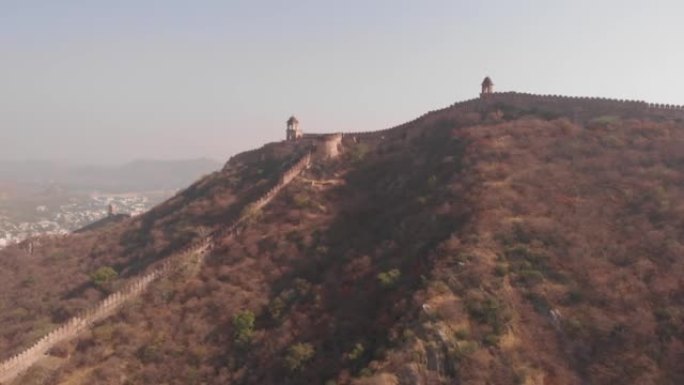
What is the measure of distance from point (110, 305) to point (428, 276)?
18033 millimetres

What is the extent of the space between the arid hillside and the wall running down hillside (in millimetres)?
535

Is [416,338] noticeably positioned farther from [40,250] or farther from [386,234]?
[40,250]

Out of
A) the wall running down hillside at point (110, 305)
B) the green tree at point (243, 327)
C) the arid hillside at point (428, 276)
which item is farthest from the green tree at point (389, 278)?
the wall running down hillside at point (110, 305)


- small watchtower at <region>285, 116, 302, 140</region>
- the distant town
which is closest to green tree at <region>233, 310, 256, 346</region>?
small watchtower at <region>285, 116, 302, 140</region>

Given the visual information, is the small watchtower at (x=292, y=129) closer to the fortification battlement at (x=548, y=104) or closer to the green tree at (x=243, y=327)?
the fortification battlement at (x=548, y=104)

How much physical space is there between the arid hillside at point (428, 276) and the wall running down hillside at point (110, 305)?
0.54 meters

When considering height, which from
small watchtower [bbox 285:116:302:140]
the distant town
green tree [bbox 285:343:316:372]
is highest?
small watchtower [bbox 285:116:302:140]

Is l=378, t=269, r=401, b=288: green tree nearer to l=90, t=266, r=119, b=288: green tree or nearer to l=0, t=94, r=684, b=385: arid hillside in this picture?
l=0, t=94, r=684, b=385: arid hillside

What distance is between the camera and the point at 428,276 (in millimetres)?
28234

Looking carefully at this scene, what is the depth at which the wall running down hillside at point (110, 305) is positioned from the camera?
29734 millimetres

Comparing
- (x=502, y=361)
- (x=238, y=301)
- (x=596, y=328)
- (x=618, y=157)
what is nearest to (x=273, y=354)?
(x=238, y=301)

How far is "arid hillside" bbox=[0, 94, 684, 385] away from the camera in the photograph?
81.8 ft

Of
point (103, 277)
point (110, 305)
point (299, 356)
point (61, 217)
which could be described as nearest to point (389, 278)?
point (299, 356)

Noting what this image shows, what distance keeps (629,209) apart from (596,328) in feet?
33.4
